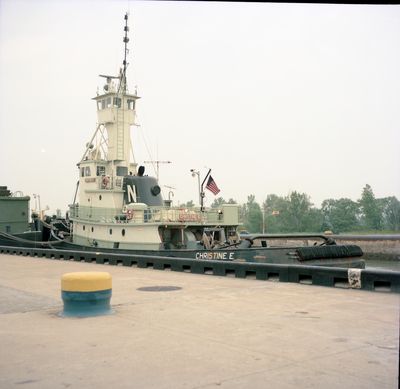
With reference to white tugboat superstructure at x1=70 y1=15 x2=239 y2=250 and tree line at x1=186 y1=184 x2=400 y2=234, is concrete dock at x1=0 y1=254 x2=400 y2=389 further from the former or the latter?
tree line at x1=186 y1=184 x2=400 y2=234

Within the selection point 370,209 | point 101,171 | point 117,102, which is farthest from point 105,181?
point 370,209

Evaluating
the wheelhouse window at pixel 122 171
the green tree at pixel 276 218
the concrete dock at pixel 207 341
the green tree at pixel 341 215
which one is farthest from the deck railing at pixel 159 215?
the green tree at pixel 276 218

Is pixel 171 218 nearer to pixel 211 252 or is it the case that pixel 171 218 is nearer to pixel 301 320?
pixel 211 252

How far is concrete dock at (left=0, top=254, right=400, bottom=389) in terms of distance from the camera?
4.88 meters

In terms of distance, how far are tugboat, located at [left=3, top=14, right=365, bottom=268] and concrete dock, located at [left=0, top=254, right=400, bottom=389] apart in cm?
1125

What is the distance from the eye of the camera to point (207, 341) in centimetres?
639

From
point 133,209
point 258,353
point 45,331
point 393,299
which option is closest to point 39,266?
point 133,209

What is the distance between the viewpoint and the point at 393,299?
31.7 feet

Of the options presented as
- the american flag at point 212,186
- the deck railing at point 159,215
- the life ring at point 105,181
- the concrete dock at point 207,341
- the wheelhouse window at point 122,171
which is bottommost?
the concrete dock at point 207,341

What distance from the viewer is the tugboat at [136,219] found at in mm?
22344

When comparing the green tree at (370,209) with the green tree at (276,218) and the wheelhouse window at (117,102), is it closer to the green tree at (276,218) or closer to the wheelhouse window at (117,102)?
the green tree at (276,218)

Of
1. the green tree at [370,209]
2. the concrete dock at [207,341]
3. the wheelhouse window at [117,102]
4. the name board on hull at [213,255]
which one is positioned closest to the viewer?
the concrete dock at [207,341]

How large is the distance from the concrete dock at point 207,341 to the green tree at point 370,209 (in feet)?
289

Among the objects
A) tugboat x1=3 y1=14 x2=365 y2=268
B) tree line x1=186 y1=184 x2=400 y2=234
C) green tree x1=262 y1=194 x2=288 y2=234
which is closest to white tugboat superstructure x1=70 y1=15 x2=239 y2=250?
tugboat x1=3 y1=14 x2=365 y2=268
